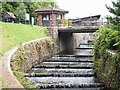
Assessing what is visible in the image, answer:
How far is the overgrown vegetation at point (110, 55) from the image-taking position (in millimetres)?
13527

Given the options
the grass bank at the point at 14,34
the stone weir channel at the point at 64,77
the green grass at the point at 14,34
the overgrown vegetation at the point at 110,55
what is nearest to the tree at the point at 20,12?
the grass bank at the point at 14,34

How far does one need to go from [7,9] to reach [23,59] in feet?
108

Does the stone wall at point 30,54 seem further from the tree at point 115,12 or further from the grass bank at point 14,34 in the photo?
the tree at point 115,12

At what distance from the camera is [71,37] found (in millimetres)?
45656

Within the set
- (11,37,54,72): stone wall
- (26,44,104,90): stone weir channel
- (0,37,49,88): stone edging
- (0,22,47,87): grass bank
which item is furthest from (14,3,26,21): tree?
(0,37,49,88): stone edging

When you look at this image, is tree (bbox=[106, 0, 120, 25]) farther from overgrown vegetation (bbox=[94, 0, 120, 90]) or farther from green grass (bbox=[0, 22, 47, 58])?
green grass (bbox=[0, 22, 47, 58])

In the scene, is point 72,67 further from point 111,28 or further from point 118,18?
point 118,18

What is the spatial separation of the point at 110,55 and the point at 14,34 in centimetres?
1217

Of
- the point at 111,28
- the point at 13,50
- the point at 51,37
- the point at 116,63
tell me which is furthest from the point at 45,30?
the point at 116,63

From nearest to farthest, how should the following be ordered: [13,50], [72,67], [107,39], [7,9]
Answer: [107,39]
[13,50]
[72,67]
[7,9]

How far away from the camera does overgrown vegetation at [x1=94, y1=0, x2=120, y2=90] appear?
13527mm

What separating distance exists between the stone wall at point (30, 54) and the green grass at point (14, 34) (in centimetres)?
76

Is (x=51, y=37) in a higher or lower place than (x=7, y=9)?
lower

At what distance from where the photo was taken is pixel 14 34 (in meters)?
25.1
